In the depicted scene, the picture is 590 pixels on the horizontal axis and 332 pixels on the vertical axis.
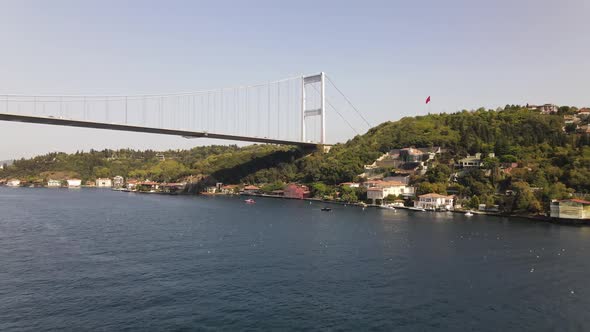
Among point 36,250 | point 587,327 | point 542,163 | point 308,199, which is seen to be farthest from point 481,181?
point 36,250

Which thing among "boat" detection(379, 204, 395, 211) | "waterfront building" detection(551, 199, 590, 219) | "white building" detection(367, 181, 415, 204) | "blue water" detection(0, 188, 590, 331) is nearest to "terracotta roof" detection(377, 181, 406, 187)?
"white building" detection(367, 181, 415, 204)

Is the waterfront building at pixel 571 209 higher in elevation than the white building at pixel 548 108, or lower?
lower

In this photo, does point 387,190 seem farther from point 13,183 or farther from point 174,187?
point 13,183

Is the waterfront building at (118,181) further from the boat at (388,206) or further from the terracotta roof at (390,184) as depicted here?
the boat at (388,206)

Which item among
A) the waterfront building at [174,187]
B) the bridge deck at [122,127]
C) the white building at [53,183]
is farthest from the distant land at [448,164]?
the white building at [53,183]

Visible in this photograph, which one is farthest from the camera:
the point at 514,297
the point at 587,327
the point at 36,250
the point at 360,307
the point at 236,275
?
the point at 36,250

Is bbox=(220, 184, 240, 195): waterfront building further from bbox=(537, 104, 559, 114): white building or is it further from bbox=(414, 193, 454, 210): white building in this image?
bbox=(537, 104, 559, 114): white building

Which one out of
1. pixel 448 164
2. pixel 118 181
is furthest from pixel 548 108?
pixel 118 181

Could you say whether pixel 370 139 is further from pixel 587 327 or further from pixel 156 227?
pixel 587 327
